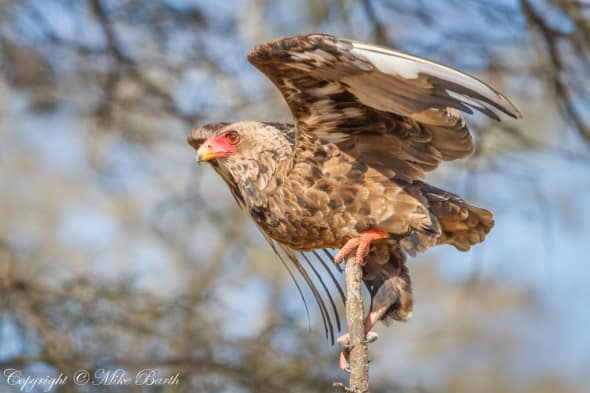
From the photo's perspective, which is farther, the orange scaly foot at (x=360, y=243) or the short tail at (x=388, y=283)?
the short tail at (x=388, y=283)

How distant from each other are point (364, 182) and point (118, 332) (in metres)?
2.36

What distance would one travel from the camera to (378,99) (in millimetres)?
3492

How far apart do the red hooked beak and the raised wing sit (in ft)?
1.15

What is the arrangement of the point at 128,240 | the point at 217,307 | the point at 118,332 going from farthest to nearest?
the point at 128,240 → the point at 217,307 → the point at 118,332

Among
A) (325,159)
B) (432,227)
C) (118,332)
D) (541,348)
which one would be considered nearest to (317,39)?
(325,159)

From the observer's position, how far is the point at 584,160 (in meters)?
5.77

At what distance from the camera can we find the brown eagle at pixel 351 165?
3.55 m

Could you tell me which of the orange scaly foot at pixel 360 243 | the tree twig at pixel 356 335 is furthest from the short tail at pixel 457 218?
the tree twig at pixel 356 335

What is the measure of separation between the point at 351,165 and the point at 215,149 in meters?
0.58

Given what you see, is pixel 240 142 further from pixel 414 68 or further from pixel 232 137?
pixel 414 68

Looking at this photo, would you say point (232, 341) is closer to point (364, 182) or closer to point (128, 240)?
point (364, 182)

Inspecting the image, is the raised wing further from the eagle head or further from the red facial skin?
the red facial skin

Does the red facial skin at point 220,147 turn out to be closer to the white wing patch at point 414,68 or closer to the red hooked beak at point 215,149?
the red hooked beak at point 215,149

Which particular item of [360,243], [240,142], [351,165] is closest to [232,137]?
[240,142]
